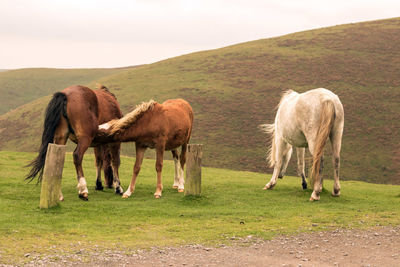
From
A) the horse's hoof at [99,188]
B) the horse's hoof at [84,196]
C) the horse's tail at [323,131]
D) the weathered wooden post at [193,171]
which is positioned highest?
the horse's tail at [323,131]

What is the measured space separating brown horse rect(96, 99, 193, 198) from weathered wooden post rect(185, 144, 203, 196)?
0.75 metres

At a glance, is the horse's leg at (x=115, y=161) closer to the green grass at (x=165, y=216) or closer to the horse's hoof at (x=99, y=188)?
the green grass at (x=165, y=216)

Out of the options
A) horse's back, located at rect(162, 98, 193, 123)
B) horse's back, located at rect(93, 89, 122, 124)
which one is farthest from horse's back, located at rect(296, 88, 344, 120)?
horse's back, located at rect(93, 89, 122, 124)

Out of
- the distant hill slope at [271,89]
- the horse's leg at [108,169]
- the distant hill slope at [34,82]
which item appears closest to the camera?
the horse's leg at [108,169]

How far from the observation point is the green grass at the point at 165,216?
7590mm

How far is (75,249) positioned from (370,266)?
417cm

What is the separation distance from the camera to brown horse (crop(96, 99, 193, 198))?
11172 millimetres

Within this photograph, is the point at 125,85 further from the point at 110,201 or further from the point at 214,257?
the point at 214,257

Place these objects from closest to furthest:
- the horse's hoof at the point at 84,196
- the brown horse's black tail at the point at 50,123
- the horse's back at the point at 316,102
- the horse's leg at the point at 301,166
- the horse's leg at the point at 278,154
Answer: the brown horse's black tail at the point at 50,123 < the horse's hoof at the point at 84,196 < the horse's back at the point at 316,102 < the horse's leg at the point at 278,154 < the horse's leg at the point at 301,166

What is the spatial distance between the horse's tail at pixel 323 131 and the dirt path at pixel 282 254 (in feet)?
10.2

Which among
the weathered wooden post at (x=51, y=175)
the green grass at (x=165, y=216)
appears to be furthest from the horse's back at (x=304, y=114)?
the weathered wooden post at (x=51, y=175)

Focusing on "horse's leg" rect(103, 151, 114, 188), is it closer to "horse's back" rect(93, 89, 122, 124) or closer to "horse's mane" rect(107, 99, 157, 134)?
"horse's back" rect(93, 89, 122, 124)

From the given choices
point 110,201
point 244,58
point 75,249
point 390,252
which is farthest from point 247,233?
point 244,58

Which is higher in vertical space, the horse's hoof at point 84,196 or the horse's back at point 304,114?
the horse's back at point 304,114
